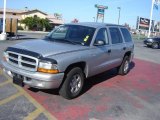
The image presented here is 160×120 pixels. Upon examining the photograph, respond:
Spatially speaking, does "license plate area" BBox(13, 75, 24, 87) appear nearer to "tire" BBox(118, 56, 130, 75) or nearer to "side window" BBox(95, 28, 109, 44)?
"side window" BBox(95, 28, 109, 44)

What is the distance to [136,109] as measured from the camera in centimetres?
643

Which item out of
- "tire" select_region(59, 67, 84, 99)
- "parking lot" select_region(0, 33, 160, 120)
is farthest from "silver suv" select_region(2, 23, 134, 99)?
"parking lot" select_region(0, 33, 160, 120)

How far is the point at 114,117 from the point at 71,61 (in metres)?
1.63

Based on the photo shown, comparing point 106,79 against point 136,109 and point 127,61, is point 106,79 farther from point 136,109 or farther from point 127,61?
point 136,109

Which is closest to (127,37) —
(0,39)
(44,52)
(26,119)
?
(44,52)

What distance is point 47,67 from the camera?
19.1ft

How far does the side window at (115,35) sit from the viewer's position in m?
8.55

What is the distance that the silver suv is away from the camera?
589 centimetres

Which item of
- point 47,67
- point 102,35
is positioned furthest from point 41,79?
point 102,35

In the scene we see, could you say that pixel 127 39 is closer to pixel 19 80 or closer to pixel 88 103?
pixel 88 103

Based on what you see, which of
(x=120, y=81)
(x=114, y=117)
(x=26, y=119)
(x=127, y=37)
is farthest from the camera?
(x=127, y=37)

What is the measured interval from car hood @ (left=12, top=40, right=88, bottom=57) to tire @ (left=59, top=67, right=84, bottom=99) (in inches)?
21.4

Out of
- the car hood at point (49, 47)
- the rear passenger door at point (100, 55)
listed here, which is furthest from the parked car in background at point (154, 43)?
the car hood at point (49, 47)

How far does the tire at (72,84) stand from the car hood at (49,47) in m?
0.54
